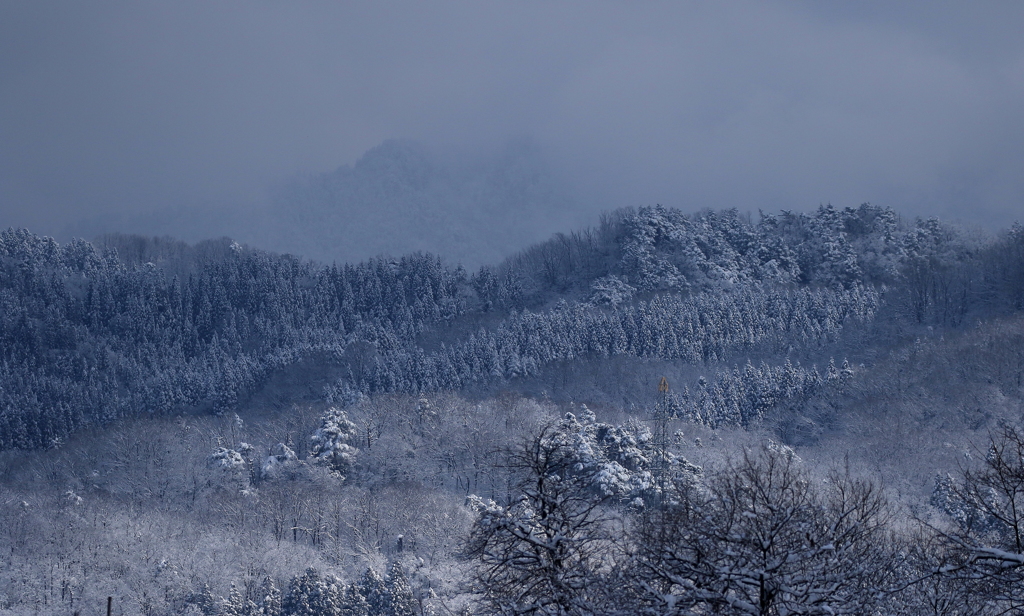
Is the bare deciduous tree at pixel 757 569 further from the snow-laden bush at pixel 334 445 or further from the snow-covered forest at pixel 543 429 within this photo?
the snow-laden bush at pixel 334 445

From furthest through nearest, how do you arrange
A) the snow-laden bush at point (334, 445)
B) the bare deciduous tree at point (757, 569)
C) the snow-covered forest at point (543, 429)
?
1. the snow-laden bush at point (334, 445)
2. the snow-covered forest at point (543, 429)
3. the bare deciduous tree at point (757, 569)

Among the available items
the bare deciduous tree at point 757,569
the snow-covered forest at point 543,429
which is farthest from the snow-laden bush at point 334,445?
the bare deciduous tree at point 757,569

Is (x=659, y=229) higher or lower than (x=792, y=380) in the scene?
higher

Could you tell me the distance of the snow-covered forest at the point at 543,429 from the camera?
15.4 m

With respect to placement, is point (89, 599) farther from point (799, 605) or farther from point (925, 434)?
point (925, 434)

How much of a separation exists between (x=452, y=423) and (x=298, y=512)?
27525mm

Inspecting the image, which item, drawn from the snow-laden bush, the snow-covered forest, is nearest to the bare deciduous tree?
the snow-covered forest

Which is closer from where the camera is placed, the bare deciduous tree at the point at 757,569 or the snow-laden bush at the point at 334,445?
the bare deciduous tree at the point at 757,569

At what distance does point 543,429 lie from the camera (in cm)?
1625

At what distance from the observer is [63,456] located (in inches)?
4333

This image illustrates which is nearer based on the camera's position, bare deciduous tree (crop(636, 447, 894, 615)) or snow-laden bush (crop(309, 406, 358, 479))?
bare deciduous tree (crop(636, 447, 894, 615))

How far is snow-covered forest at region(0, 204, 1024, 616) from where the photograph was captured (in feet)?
50.5

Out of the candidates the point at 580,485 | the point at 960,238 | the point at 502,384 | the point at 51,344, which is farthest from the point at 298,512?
the point at 960,238

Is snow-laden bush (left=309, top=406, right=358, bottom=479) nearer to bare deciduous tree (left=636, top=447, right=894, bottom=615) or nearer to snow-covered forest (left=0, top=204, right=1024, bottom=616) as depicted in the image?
snow-covered forest (left=0, top=204, right=1024, bottom=616)
